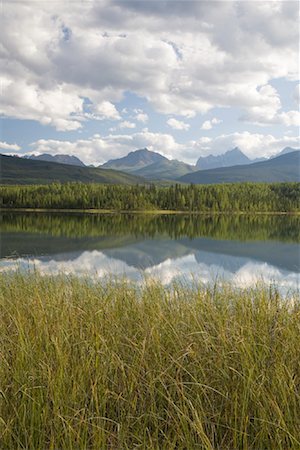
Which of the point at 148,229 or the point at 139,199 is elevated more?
the point at 139,199

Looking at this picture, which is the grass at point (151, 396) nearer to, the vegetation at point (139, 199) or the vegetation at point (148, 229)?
the vegetation at point (148, 229)

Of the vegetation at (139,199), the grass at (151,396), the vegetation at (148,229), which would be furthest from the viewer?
the vegetation at (139,199)

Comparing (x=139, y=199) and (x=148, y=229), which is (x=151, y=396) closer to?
(x=148, y=229)

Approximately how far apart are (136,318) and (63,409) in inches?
116

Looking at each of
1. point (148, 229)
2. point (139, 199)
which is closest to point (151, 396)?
point (148, 229)

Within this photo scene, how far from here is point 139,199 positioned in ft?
456

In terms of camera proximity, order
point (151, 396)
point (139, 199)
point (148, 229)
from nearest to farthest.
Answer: point (151, 396) → point (148, 229) → point (139, 199)

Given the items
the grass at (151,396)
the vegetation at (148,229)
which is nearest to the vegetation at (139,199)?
the vegetation at (148,229)

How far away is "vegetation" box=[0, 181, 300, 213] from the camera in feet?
448

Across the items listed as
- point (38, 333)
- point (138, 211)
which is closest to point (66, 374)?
point (38, 333)

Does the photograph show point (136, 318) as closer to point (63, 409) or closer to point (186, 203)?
point (63, 409)

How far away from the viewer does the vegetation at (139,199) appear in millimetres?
136500

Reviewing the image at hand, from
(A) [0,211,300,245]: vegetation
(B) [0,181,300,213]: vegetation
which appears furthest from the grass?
(B) [0,181,300,213]: vegetation

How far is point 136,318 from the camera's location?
23.5 feet
